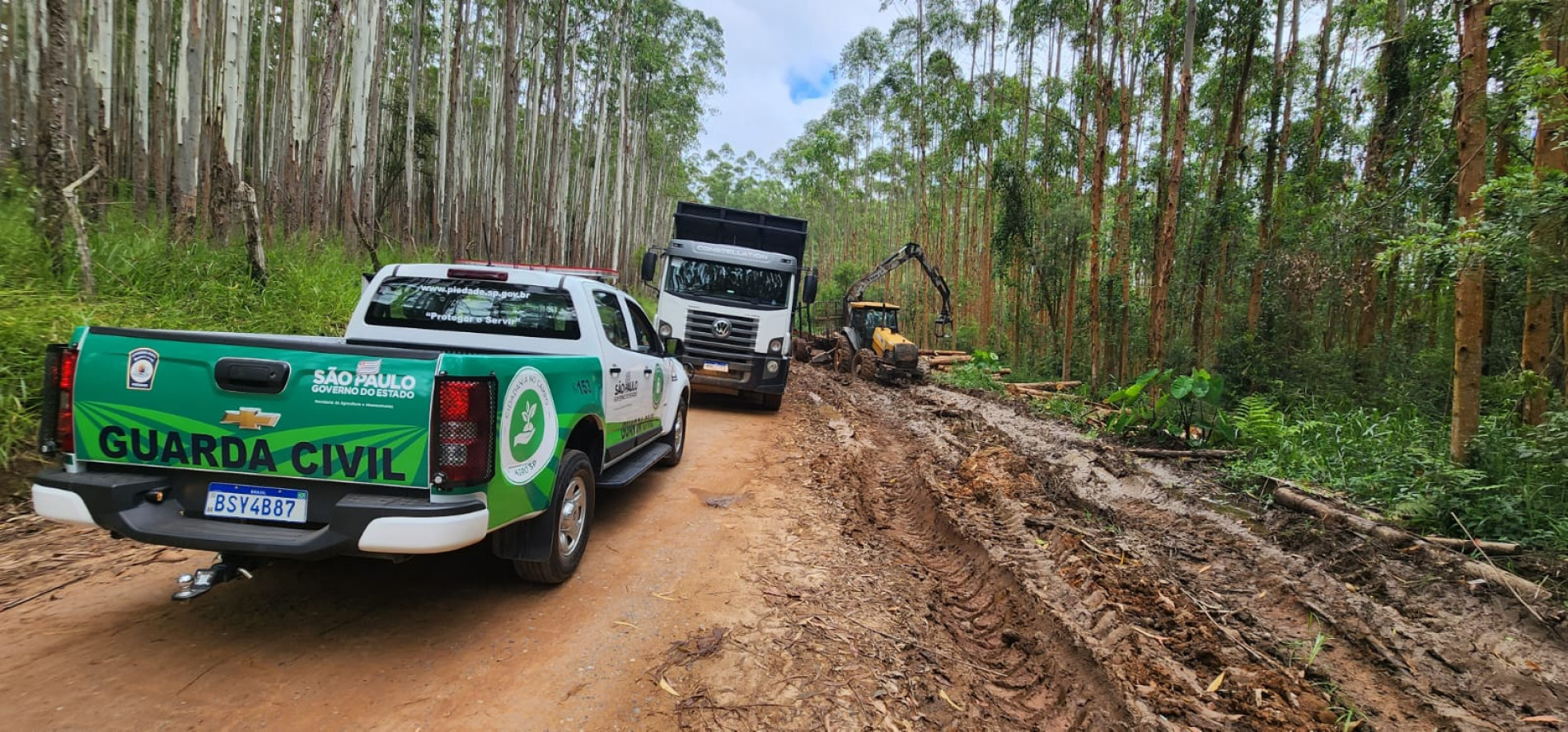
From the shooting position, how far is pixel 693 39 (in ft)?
94.1

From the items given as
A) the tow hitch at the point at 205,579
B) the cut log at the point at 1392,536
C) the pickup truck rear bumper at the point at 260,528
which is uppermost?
the pickup truck rear bumper at the point at 260,528

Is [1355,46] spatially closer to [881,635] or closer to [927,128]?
[927,128]

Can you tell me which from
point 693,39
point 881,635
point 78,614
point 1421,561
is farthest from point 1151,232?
point 693,39

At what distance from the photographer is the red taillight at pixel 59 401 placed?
2459 millimetres

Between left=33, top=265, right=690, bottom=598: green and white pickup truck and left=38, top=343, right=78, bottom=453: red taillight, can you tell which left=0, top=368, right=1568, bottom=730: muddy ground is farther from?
left=38, top=343, right=78, bottom=453: red taillight

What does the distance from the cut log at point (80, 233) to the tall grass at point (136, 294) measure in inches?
4.6

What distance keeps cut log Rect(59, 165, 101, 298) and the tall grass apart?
117 millimetres

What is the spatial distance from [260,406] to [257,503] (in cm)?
40

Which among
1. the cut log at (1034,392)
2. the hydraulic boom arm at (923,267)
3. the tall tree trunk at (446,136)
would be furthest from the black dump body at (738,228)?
the tall tree trunk at (446,136)

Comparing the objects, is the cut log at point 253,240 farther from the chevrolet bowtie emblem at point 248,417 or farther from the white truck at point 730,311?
the chevrolet bowtie emblem at point 248,417

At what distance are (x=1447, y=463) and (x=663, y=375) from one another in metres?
6.55

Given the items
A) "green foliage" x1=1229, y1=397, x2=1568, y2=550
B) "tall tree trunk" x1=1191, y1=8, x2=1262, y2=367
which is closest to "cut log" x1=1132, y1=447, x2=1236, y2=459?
"green foliage" x1=1229, y1=397, x2=1568, y2=550

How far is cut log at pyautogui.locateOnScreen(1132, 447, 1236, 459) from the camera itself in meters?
6.88

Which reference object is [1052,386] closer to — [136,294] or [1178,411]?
[1178,411]
